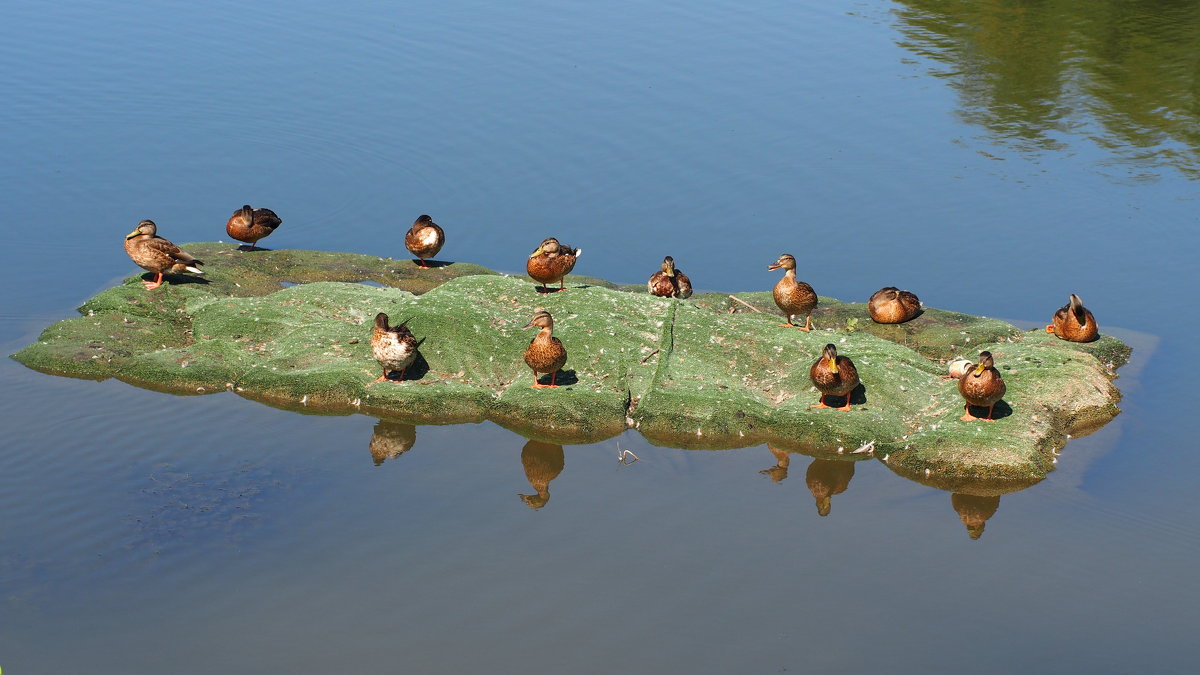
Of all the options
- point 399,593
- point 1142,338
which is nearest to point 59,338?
point 399,593

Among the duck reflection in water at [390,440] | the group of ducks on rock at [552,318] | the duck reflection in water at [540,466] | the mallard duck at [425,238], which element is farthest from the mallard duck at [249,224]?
the duck reflection in water at [540,466]

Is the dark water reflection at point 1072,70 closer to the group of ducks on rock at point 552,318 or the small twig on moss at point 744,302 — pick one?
the group of ducks on rock at point 552,318

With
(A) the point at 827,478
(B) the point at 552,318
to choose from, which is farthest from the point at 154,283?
(A) the point at 827,478

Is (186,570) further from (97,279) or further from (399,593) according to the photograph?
(97,279)

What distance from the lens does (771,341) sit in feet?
77.6

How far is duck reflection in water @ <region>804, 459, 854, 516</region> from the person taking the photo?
19.5 meters

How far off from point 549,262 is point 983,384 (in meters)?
9.14

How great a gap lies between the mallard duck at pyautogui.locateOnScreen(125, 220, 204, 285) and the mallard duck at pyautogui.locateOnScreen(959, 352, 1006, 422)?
1682 centimetres

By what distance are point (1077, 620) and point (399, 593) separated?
30.8 feet

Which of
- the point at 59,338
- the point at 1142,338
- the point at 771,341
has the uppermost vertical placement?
the point at 59,338

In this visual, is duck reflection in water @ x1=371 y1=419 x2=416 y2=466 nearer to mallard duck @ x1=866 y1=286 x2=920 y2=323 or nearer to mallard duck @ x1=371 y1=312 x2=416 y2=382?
mallard duck @ x1=371 y1=312 x2=416 y2=382

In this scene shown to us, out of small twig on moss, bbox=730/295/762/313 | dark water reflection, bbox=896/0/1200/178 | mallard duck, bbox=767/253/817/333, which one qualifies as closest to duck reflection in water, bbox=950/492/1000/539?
mallard duck, bbox=767/253/817/333

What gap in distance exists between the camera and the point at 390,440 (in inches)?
824

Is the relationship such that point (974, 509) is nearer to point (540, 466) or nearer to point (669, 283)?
point (540, 466)
